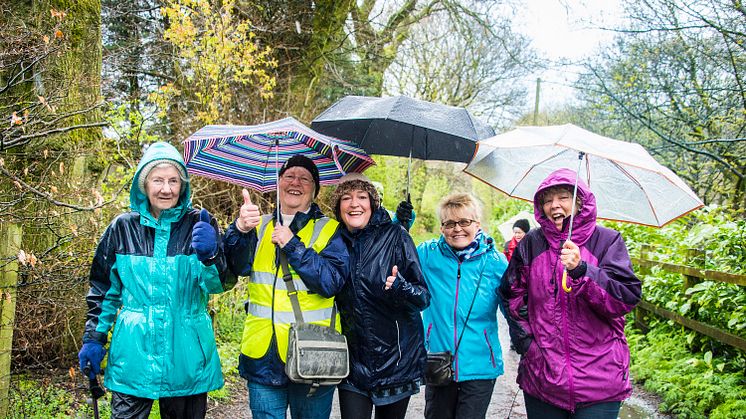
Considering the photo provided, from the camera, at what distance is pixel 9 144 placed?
3.66m

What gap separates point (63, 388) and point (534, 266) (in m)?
4.24

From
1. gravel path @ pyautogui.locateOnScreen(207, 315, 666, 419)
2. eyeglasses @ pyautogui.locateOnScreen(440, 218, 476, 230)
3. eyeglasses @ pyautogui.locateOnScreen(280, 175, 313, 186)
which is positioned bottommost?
gravel path @ pyautogui.locateOnScreen(207, 315, 666, 419)

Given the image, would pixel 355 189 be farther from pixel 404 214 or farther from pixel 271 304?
pixel 271 304

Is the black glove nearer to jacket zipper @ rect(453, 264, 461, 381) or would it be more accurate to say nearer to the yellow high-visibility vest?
jacket zipper @ rect(453, 264, 461, 381)

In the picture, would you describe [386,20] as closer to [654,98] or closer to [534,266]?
[654,98]

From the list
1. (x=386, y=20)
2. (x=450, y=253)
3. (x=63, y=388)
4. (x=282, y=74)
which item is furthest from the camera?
(x=386, y=20)

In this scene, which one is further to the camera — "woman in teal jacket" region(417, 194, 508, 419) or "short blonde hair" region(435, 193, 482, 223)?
"short blonde hair" region(435, 193, 482, 223)

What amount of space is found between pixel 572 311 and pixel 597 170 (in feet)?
4.02

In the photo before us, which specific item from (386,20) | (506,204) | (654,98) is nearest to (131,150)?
(654,98)

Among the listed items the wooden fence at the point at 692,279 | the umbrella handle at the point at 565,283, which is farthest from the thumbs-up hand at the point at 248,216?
the wooden fence at the point at 692,279

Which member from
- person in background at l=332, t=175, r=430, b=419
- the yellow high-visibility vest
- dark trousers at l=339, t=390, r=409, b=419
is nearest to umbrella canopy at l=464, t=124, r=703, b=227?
person in background at l=332, t=175, r=430, b=419

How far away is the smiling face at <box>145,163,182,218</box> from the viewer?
3.36 metres

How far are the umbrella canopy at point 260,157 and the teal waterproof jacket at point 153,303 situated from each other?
0.66 metres

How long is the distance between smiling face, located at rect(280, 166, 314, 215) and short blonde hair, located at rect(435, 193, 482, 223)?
939mm
